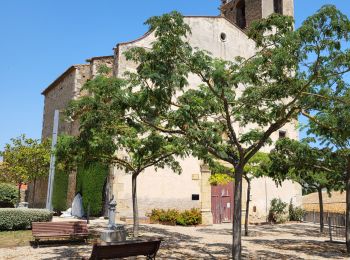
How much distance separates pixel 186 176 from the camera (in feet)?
67.5

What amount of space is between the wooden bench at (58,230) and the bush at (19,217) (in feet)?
9.93

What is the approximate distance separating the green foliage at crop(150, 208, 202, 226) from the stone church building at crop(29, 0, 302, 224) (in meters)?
0.49

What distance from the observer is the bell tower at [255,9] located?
29.0 meters

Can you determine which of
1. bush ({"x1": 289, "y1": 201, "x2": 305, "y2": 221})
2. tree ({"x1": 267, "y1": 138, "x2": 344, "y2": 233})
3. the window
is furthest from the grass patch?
the window

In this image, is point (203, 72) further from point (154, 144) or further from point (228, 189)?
point (228, 189)

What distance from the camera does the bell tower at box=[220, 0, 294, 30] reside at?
2900cm

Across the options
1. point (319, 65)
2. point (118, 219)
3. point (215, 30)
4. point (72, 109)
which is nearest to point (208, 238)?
point (118, 219)

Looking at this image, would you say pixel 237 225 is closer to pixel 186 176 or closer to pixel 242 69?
pixel 242 69

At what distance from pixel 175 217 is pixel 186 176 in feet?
8.87

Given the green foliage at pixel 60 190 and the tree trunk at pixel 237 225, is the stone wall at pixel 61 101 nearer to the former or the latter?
the green foliage at pixel 60 190

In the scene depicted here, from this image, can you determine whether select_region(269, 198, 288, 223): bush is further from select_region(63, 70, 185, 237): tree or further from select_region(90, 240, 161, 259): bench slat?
select_region(90, 240, 161, 259): bench slat

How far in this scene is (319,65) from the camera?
23.0ft

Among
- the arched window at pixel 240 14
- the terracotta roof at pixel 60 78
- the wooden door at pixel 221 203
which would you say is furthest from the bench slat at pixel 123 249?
the arched window at pixel 240 14

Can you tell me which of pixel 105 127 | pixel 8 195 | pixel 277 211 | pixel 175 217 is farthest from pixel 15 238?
pixel 277 211
